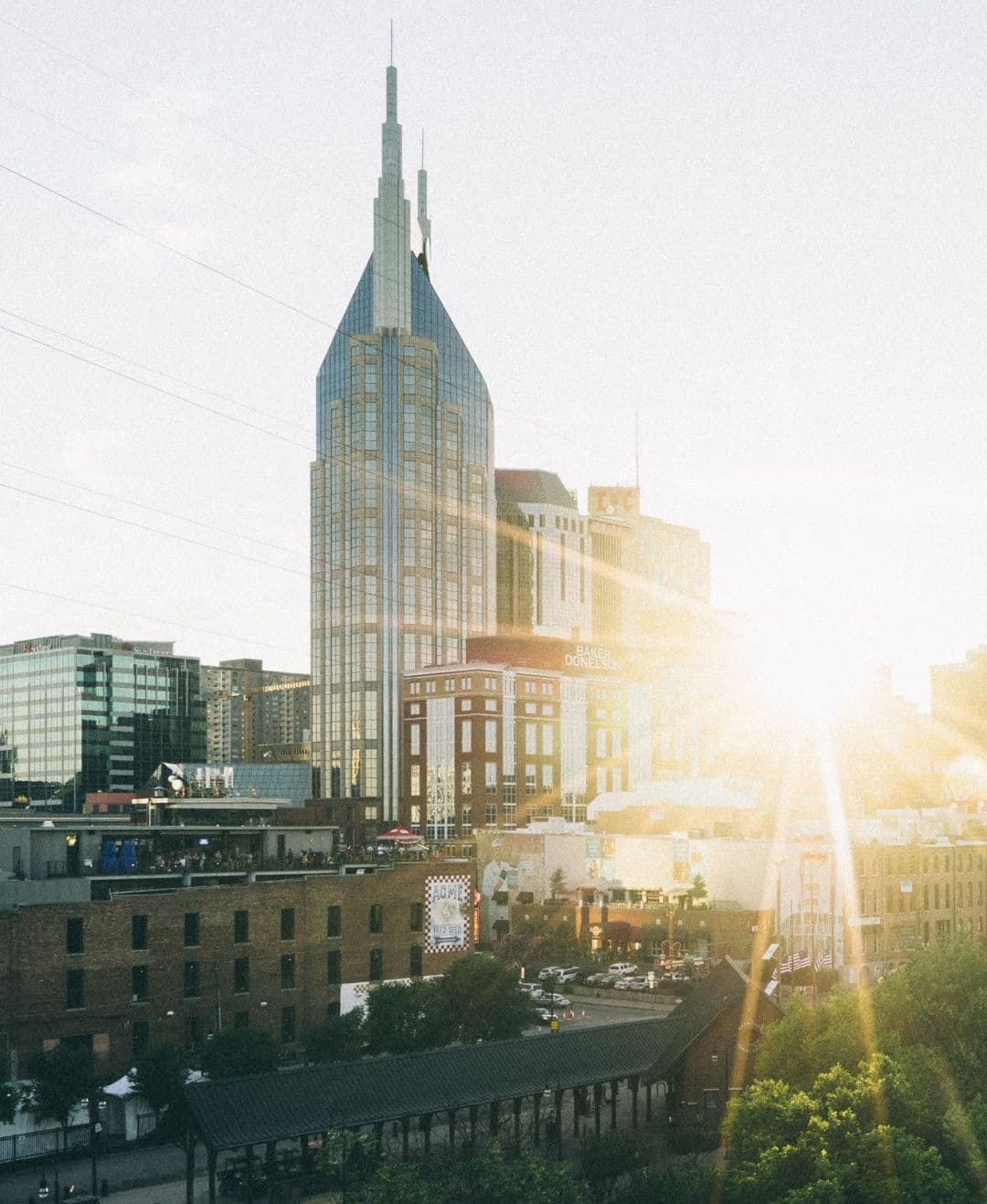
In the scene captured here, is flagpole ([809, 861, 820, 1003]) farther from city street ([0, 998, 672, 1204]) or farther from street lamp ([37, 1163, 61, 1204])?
street lamp ([37, 1163, 61, 1204])

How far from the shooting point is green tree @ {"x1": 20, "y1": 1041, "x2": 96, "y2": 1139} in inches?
2525

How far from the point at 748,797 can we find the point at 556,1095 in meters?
97.3

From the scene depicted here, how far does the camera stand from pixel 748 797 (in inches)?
6166

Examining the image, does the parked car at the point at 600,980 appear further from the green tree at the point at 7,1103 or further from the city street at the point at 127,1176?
the green tree at the point at 7,1103

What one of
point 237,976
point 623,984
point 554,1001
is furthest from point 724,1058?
point 623,984

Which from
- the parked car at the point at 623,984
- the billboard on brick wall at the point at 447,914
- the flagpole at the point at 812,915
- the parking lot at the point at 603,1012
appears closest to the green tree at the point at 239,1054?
the billboard on brick wall at the point at 447,914

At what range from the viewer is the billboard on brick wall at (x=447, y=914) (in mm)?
94438

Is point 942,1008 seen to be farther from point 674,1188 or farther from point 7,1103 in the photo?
→ point 7,1103

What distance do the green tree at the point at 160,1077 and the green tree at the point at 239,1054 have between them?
1.49m

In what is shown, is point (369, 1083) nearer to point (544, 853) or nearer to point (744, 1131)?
point (744, 1131)

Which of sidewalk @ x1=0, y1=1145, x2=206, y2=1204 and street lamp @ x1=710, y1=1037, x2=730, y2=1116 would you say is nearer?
sidewalk @ x1=0, y1=1145, x2=206, y2=1204

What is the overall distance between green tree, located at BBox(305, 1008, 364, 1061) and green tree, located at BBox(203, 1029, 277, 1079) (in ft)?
15.1

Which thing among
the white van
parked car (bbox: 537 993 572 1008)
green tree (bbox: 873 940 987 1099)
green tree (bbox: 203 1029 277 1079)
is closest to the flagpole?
the white van

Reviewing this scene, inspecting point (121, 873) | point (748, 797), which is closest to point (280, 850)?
point (121, 873)
